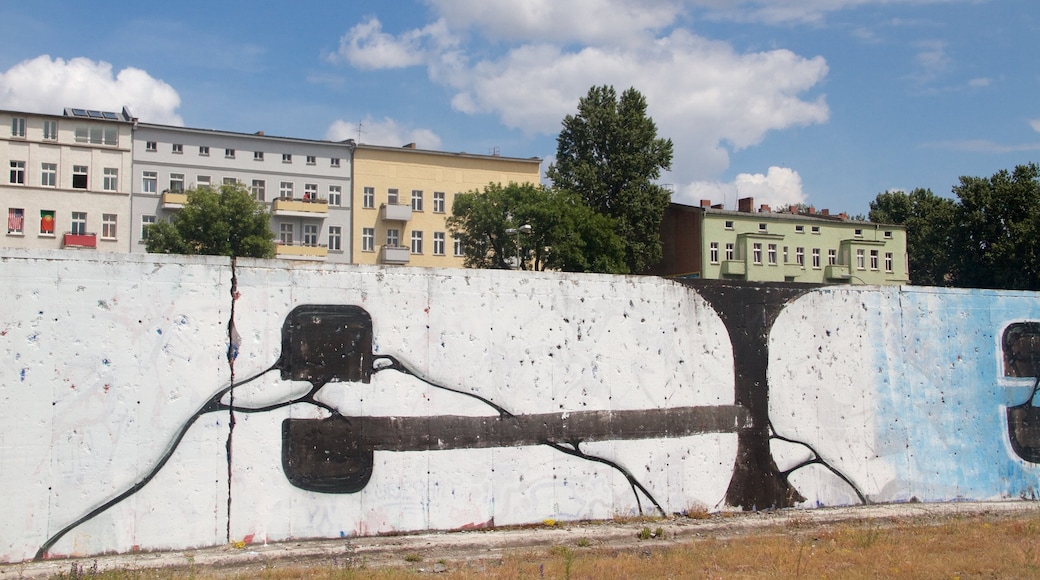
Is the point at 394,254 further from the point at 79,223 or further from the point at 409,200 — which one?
the point at 79,223

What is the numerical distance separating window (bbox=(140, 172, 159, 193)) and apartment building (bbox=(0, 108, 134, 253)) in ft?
3.25

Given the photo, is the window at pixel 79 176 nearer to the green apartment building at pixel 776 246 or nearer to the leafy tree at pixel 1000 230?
the green apartment building at pixel 776 246

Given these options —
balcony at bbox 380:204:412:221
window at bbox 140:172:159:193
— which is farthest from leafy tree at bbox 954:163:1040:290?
window at bbox 140:172:159:193

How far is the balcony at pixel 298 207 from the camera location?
57.2 meters

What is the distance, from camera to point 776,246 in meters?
65.3

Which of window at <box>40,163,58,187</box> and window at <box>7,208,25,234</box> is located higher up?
window at <box>40,163,58,187</box>

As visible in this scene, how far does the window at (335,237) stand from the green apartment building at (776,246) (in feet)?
83.0

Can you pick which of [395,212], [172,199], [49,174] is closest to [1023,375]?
[395,212]

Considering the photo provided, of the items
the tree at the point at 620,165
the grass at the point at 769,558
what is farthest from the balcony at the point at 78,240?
the grass at the point at 769,558

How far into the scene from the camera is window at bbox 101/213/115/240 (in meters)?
54.8

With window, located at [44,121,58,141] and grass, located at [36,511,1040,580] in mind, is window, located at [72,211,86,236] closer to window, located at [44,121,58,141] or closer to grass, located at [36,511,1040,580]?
window, located at [44,121,58,141]

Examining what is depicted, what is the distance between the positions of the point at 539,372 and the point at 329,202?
53.6 m

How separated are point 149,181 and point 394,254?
16687 mm

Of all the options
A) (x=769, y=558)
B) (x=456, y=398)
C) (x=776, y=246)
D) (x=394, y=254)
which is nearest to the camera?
(x=769, y=558)
